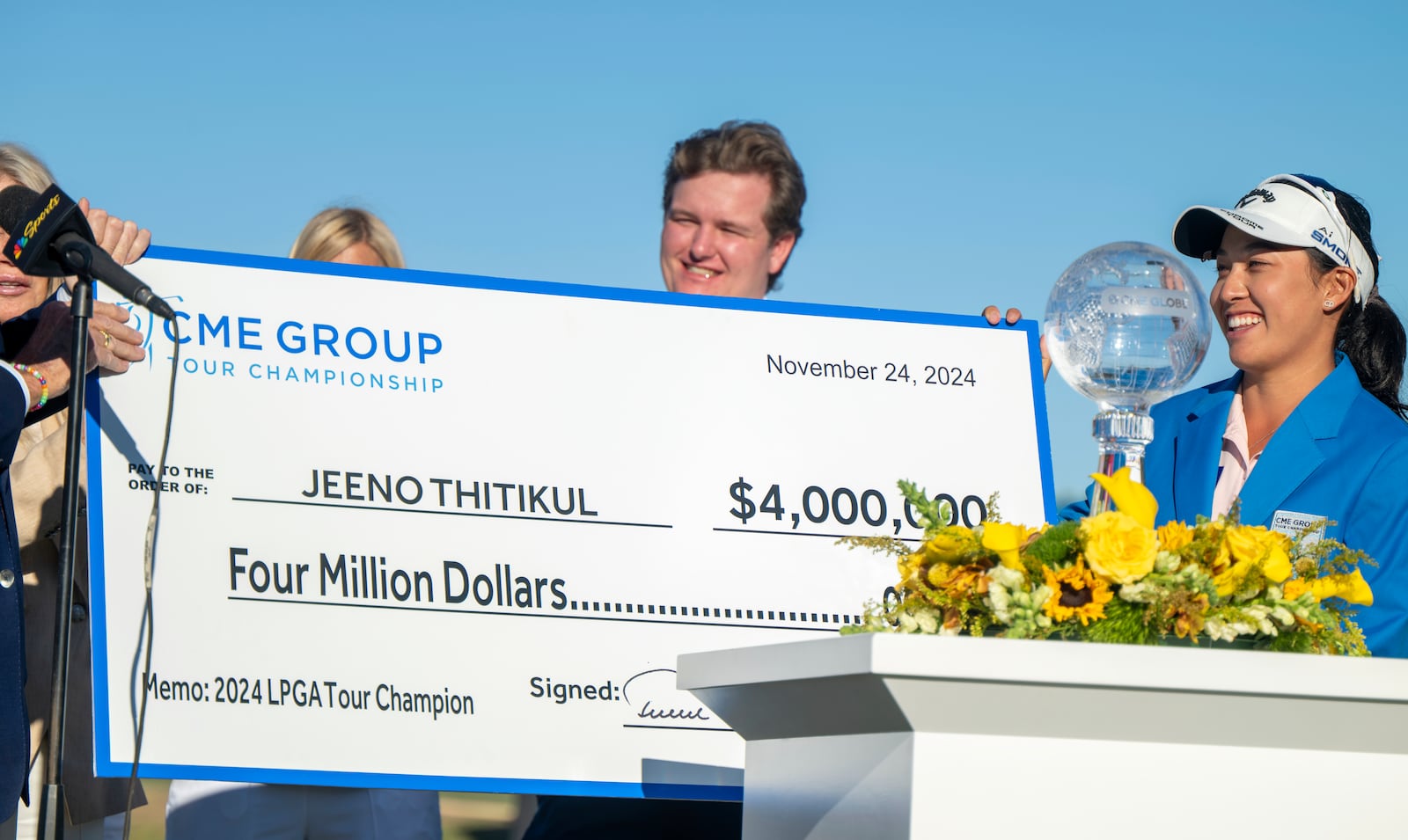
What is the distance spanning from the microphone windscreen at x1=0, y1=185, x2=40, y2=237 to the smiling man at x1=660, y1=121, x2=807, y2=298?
185cm

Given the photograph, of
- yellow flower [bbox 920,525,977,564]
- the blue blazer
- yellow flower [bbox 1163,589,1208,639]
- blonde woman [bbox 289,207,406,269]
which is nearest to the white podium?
yellow flower [bbox 1163,589,1208,639]

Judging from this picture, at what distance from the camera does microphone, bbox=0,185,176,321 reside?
262cm

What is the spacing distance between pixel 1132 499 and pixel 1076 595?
189 mm

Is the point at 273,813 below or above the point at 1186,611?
below

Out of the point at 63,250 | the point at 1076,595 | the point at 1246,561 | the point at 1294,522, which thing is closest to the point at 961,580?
the point at 1076,595

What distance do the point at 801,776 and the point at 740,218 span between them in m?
2.25

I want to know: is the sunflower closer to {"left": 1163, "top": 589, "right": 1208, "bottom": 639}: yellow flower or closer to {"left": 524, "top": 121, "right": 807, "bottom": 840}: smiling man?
{"left": 1163, "top": 589, "right": 1208, "bottom": 639}: yellow flower

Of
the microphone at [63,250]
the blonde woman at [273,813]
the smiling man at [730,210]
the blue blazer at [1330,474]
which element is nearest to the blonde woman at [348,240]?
the smiling man at [730,210]

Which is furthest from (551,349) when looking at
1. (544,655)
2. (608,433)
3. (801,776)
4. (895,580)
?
(801,776)

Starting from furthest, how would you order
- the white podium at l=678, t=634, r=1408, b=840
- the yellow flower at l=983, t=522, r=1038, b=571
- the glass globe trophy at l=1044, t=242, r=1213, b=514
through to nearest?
the glass globe trophy at l=1044, t=242, r=1213, b=514 < the yellow flower at l=983, t=522, r=1038, b=571 < the white podium at l=678, t=634, r=1408, b=840

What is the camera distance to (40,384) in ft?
9.77

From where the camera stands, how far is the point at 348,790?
3.47 meters

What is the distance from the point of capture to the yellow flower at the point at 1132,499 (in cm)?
208

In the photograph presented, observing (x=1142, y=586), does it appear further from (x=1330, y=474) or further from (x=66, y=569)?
(x=66, y=569)
